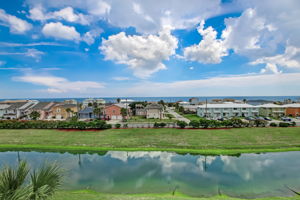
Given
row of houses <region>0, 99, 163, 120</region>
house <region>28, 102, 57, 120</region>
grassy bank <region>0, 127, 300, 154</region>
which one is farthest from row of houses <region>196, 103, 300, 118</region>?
house <region>28, 102, 57, 120</region>

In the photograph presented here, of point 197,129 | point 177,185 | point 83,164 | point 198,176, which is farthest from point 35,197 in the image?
point 197,129

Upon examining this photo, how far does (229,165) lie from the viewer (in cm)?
1387

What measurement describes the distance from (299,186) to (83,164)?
17.1 meters

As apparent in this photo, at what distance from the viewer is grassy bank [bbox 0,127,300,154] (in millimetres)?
17453

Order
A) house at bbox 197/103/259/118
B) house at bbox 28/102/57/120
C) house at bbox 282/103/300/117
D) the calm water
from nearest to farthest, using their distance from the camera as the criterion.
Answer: the calm water → house at bbox 282/103/300/117 → house at bbox 28/102/57/120 → house at bbox 197/103/259/118

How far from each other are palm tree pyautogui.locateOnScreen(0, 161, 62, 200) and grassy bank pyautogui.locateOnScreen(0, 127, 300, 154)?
570 inches

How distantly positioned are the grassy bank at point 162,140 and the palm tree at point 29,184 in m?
14.5

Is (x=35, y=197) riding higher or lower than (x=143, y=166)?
higher

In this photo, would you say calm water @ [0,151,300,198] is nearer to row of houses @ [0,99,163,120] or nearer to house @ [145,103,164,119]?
row of houses @ [0,99,163,120]

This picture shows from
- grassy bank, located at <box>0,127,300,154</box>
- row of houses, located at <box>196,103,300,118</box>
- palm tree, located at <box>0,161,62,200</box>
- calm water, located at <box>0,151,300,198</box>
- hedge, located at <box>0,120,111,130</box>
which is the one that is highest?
palm tree, located at <box>0,161,62,200</box>

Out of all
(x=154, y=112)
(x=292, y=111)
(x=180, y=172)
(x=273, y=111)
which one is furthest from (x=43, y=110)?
(x=292, y=111)

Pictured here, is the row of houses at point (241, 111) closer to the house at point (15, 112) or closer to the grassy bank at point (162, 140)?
the grassy bank at point (162, 140)

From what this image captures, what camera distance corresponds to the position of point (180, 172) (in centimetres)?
1262

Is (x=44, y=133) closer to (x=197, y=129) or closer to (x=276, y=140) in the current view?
(x=197, y=129)
